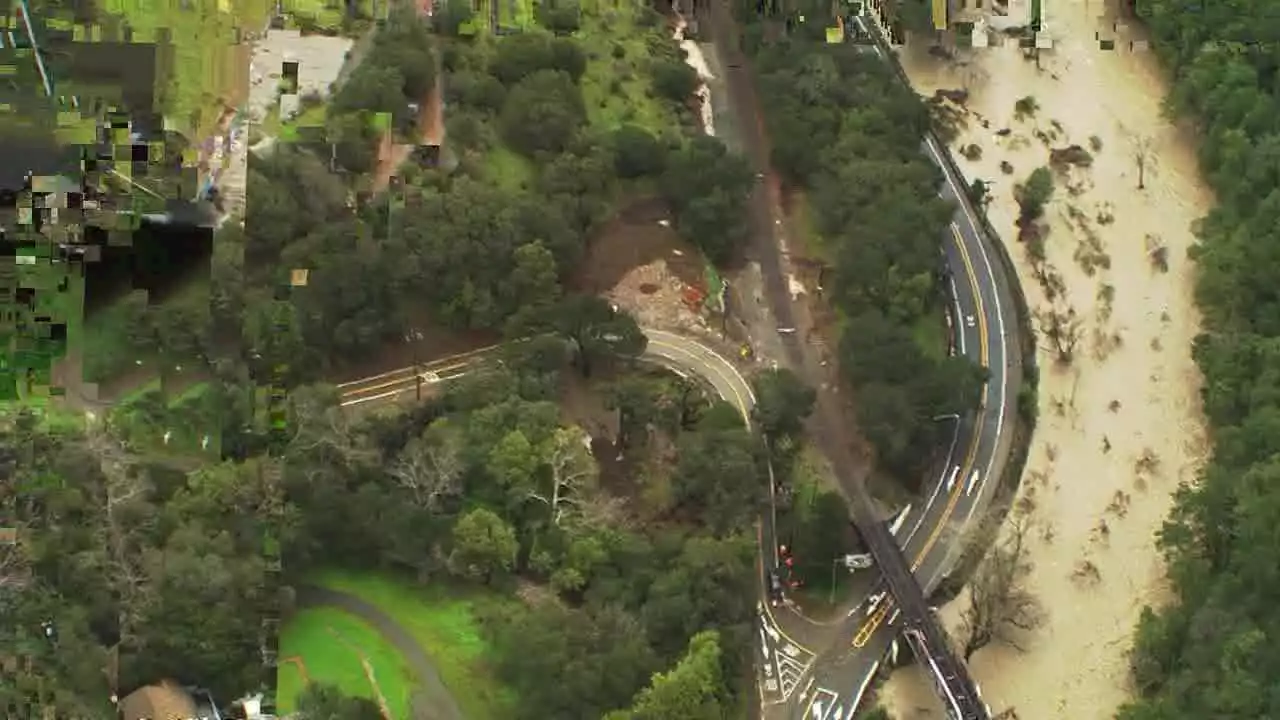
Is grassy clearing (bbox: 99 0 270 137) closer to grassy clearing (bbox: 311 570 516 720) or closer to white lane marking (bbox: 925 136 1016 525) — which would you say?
grassy clearing (bbox: 311 570 516 720)

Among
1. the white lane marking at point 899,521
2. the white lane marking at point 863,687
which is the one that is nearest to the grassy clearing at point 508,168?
the white lane marking at point 899,521

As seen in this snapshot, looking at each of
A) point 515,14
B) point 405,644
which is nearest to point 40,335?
point 405,644

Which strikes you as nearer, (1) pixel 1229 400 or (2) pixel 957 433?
(1) pixel 1229 400

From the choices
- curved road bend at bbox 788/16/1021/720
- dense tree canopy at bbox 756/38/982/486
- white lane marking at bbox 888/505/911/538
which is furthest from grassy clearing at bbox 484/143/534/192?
white lane marking at bbox 888/505/911/538

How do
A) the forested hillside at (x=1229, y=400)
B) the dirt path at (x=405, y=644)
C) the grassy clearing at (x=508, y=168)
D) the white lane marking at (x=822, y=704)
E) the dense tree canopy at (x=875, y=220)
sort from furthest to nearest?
the grassy clearing at (x=508, y=168), the dense tree canopy at (x=875, y=220), the white lane marking at (x=822, y=704), the forested hillside at (x=1229, y=400), the dirt path at (x=405, y=644)

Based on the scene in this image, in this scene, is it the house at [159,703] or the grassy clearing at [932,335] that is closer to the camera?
the house at [159,703]

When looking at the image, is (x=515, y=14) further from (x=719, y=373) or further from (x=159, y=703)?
(x=159, y=703)

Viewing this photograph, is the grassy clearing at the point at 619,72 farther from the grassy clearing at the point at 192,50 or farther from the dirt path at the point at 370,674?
the dirt path at the point at 370,674
